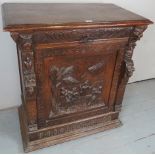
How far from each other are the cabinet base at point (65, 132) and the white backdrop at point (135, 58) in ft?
0.57

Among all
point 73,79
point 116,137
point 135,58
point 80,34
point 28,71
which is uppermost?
point 80,34

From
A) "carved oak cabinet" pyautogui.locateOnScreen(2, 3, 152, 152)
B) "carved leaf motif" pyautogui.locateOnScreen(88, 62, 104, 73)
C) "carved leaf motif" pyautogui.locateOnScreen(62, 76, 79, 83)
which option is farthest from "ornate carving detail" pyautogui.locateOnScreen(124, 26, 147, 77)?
"carved leaf motif" pyautogui.locateOnScreen(62, 76, 79, 83)

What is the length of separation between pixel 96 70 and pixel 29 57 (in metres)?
0.41

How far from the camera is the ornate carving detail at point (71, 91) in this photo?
3.89 ft

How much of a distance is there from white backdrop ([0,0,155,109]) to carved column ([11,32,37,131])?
1.25 feet

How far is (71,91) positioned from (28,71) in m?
0.32

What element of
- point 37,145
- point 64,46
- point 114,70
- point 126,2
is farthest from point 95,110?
point 126,2

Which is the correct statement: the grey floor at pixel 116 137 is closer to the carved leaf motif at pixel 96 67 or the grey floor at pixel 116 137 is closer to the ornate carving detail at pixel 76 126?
the ornate carving detail at pixel 76 126

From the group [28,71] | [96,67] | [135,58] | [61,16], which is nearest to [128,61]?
[96,67]

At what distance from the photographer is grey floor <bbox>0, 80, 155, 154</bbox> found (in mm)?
1382

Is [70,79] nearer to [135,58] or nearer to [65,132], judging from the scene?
[65,132]

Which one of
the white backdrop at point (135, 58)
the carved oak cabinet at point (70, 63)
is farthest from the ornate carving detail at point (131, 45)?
the white backdrop at point (135, 58)

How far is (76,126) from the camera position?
146 centimetres

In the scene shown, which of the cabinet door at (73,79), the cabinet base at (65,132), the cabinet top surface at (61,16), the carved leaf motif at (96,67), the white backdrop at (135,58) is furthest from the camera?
the white backdrop at (135,58)
